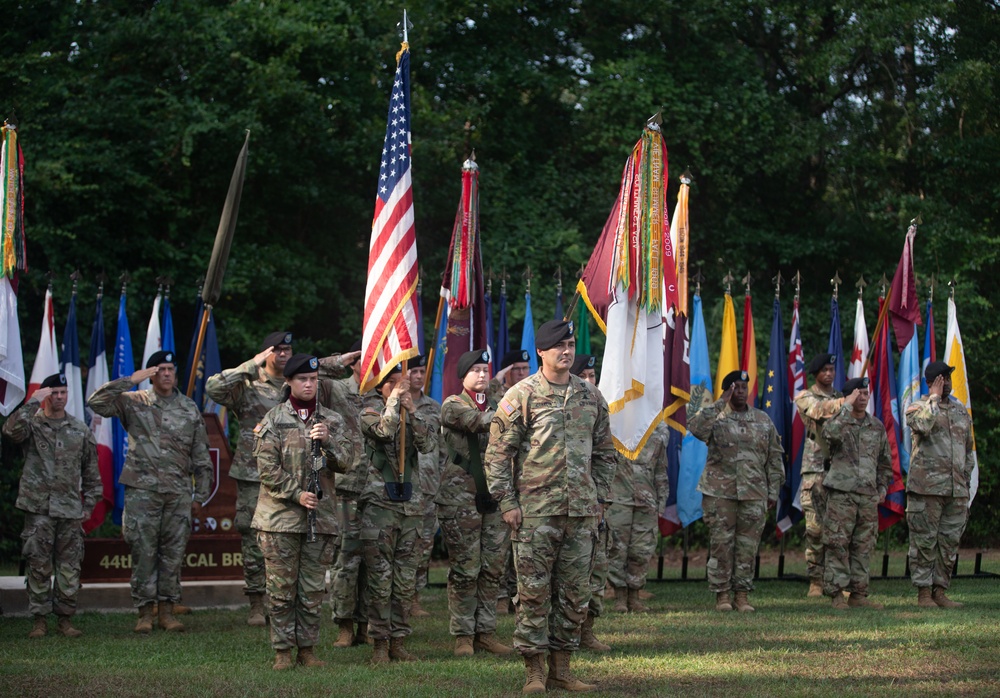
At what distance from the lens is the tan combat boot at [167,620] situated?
9492 millimetres

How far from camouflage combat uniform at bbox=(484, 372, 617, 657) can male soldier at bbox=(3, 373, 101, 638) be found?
4348mm

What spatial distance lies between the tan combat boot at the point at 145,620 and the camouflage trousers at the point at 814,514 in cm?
606

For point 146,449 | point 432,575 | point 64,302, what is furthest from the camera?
point 64,302

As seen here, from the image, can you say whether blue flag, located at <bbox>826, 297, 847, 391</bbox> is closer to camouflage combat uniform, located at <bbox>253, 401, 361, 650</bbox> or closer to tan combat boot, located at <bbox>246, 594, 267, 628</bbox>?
tan combat boot, located at <bbox>246, 594, 267, 628</bbox>

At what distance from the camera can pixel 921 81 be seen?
66.3 feet

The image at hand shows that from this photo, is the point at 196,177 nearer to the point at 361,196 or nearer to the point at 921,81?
the point at 361,196

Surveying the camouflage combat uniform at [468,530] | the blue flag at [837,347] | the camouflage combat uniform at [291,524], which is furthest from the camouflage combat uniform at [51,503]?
the blue flag at [837,347]

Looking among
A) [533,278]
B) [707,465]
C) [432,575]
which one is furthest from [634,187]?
[533,278]

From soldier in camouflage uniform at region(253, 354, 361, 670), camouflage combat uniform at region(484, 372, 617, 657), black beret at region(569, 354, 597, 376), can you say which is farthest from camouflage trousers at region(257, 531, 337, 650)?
black beret at region(569, 354, 597, 376)

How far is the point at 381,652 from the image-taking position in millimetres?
7988

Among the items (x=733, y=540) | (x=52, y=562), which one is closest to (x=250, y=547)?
(x=52, y=562)

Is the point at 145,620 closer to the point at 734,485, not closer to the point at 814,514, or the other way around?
the point at 734,485

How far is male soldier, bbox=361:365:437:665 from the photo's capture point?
799cm

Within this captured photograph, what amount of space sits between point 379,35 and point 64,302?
639cm
